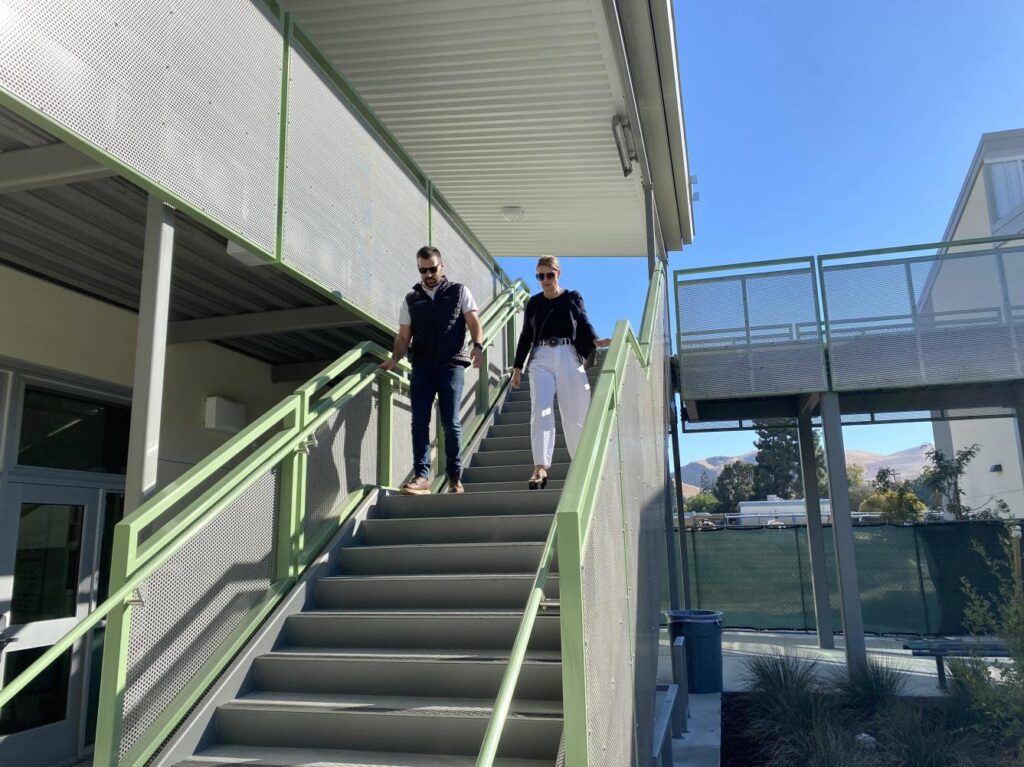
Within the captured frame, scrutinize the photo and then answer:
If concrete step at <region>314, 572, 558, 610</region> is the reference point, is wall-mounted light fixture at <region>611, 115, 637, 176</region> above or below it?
above

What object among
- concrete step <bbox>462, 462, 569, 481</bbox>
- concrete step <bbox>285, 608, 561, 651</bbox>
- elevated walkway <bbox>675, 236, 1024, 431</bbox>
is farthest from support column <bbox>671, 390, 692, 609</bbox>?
concrete step <bbox>285, 608, 561, 651</bbox>

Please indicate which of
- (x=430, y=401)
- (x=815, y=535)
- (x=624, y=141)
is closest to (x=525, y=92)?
(x=624, y=141)

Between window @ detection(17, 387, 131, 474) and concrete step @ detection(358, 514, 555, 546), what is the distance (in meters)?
2.52

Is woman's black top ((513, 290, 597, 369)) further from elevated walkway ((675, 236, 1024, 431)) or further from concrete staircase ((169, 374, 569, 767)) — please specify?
elevated walkway ((675, 236, 1024, 431))

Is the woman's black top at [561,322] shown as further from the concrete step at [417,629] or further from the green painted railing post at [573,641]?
the green painted railing post at [573,641]

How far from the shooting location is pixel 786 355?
29.9 feet

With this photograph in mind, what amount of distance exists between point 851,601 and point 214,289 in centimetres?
713

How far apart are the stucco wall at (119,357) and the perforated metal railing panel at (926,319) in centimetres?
639

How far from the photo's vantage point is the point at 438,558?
4.68 m

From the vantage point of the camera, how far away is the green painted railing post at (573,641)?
2443mm

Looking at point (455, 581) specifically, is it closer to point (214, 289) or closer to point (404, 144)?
point (214, 289)

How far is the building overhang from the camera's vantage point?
6859mm

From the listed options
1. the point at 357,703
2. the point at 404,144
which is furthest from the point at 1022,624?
the point at 404,144

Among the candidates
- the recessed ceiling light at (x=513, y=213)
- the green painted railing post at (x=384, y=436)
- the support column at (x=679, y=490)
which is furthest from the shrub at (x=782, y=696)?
the recessed ceiling light at (x=513, y=213)
